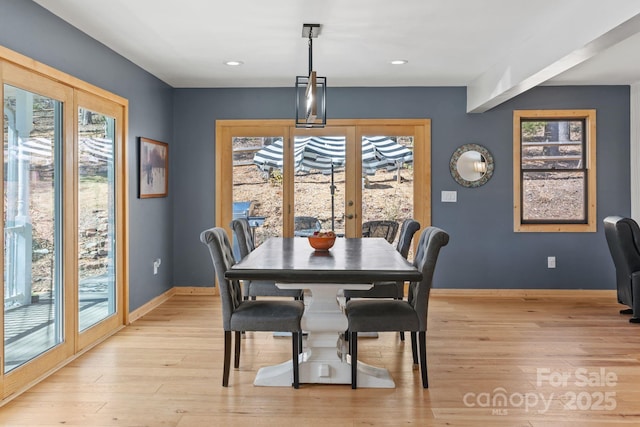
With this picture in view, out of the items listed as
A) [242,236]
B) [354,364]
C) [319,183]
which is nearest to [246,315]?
[354,364]

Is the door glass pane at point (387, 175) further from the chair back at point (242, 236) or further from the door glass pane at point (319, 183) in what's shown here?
the chair back at point (242, 236)

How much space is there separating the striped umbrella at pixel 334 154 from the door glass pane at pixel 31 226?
291cm

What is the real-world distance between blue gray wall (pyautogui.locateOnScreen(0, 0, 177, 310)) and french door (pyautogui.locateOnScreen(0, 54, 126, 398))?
167 millimetres

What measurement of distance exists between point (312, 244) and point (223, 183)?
2696 mm

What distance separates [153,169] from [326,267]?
10.3 feet

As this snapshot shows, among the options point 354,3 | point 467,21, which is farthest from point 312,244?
point 467,21

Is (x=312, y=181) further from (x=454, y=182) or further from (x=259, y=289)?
(x=259, y=289)

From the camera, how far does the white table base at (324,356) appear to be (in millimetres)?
3256

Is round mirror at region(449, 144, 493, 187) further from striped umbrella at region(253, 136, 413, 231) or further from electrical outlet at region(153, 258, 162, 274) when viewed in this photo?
electrical outlet at region(153, 258, 162, 274)

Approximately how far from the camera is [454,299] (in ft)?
19.7

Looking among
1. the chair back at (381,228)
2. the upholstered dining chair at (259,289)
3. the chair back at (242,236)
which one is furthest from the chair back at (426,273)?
the chair back at (381,228)

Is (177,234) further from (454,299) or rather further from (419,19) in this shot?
(419,19)

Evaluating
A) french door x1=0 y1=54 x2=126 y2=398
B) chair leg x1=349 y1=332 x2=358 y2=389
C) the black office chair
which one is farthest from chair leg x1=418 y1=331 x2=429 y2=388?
the black office chair

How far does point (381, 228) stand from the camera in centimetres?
A: 621
